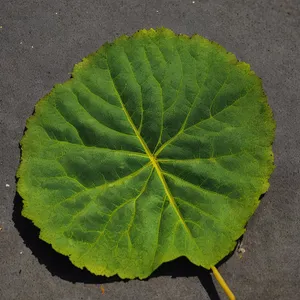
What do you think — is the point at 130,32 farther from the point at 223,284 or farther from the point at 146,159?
the point at 223,284

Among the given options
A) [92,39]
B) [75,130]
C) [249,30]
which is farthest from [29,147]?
[249,30]

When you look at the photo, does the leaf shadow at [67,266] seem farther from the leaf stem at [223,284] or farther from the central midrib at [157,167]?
the central midrib at [157,167]

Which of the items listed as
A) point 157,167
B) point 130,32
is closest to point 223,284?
point 157,167

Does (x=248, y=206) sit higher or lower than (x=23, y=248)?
higher

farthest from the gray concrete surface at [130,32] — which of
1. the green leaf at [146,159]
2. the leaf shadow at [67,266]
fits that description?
the green leaf at [146,159]

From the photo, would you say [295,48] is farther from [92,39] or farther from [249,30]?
[92,39]

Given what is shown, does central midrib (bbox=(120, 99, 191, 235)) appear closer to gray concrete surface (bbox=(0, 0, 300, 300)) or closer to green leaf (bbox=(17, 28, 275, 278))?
green leaf (bbox=(17, 28, 275, 278))
